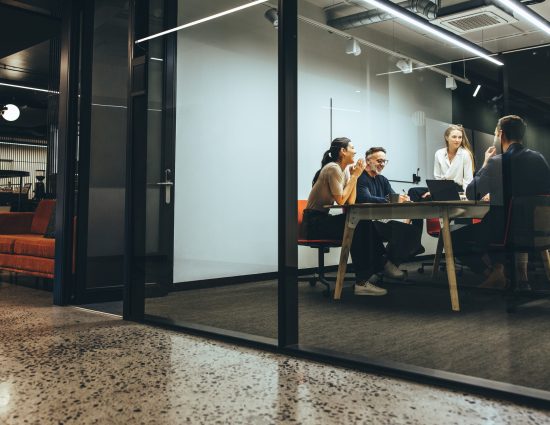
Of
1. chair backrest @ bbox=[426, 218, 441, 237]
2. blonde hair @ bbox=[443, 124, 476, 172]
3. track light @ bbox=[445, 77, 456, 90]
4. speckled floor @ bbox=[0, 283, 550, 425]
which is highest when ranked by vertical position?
track light @ bbox=[445, 77, 456, 90]

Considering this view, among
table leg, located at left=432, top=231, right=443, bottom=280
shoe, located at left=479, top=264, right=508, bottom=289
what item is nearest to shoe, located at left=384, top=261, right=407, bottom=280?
table leg, located at left=432, top=231, right=443, bottom=280

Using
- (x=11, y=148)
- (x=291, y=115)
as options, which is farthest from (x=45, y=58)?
(x=11, y=148)

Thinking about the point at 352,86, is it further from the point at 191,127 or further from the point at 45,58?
the point at 45,58

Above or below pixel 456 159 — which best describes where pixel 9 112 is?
above

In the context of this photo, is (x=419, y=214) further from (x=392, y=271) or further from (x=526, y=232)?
(x=526, y=232)

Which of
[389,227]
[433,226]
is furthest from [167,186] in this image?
[433,226]

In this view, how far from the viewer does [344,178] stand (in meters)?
4.10

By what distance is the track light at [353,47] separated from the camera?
4.32 metres

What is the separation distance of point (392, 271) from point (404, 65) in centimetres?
154

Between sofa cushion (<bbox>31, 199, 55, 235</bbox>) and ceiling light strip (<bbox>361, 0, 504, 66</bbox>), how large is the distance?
421cm

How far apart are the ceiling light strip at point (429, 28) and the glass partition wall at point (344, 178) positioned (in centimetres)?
5

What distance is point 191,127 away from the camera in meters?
4.45

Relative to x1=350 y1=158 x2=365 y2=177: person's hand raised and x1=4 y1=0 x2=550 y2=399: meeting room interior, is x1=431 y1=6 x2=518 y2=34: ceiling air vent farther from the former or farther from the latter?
x1=350 y1=158 x2=365 y2=177: person's hand raised

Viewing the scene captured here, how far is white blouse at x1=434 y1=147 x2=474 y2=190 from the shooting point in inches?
101
